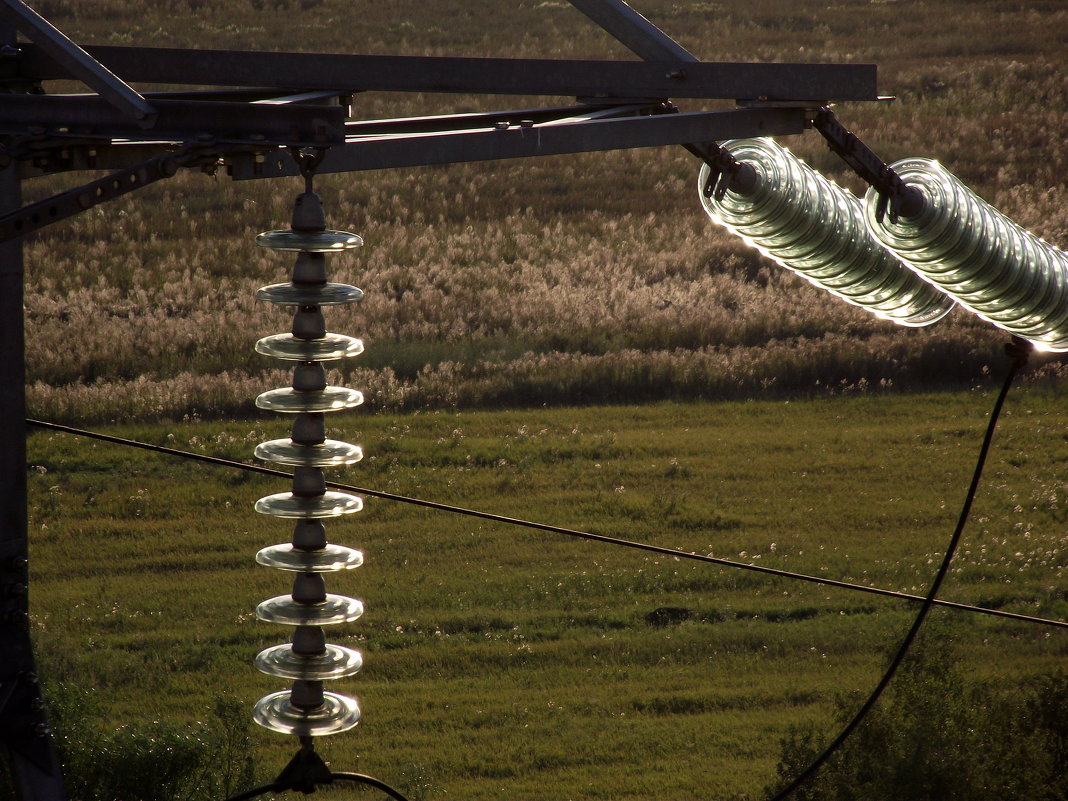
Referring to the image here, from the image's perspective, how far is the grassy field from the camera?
26.5 feet

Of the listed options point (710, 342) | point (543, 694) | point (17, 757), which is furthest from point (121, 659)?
point (710, 342)

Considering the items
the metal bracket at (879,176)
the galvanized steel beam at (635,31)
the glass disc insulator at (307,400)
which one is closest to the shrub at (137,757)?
the glass disc insulator at (307,400)

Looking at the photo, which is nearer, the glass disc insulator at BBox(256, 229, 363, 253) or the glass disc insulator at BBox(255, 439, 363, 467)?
the glass disc insulator at BBox(256, 229, 363, 253)

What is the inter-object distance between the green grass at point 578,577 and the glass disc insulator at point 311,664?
4791mm

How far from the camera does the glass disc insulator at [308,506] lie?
2371 mm

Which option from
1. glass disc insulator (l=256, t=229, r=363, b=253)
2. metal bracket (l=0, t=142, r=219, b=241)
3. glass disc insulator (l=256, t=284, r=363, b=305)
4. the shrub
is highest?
metal bracket (l=0, t=142, r=219, b=241)

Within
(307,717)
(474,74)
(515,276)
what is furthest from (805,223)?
(515,276)

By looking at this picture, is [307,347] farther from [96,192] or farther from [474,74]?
[474,74]

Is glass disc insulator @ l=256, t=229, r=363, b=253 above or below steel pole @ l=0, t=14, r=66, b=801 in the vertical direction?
above

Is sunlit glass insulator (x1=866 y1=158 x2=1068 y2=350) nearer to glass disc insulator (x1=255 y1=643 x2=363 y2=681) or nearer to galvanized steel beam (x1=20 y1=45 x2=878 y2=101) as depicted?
galvanized steel beam (x1=20 y1=45 x2=878 y2=101)

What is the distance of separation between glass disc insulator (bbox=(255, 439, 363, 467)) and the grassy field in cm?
497

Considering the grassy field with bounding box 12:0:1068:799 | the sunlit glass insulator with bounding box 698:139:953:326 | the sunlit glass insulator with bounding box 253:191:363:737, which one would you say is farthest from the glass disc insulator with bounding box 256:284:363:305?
the grassy field with bounding box 12:0:1068:799

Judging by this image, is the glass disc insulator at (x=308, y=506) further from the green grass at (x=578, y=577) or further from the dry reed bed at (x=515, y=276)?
the dry reed bed at (x=515, y=276)

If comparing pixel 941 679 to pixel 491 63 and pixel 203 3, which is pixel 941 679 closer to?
pixel 491 63
